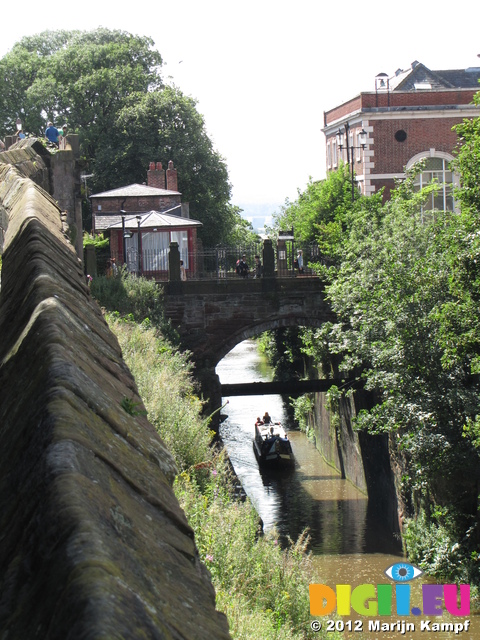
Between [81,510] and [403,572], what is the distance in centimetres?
2091

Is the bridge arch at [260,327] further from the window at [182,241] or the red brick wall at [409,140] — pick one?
the red brick wall at [409,140]

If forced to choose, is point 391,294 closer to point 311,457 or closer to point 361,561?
point 361,561

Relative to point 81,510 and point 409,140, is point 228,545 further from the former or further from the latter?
point 409,140

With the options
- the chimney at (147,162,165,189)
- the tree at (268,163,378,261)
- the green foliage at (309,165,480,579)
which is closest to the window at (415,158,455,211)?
the tree at (268,163,378,261)

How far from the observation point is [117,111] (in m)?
49.9

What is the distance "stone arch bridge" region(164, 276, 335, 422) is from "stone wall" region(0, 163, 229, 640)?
84.1 ft

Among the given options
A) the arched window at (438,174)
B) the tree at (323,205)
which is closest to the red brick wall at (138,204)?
the tree at (323,205)

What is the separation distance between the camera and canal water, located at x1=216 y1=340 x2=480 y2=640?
20633mm

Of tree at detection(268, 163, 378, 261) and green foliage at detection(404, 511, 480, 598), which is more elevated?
tree at detection(268, 163, 378, 261)

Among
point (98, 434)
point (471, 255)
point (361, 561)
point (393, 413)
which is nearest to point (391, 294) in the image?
point (393, 413)

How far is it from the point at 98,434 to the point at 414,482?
19.4m

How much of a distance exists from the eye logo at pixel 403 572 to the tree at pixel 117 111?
92.8ft

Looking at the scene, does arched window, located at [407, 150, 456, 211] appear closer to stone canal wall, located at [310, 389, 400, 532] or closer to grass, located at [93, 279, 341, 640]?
stone canal wall, located at [310, 389, 400, 532]

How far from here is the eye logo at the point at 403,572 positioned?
818 inches
